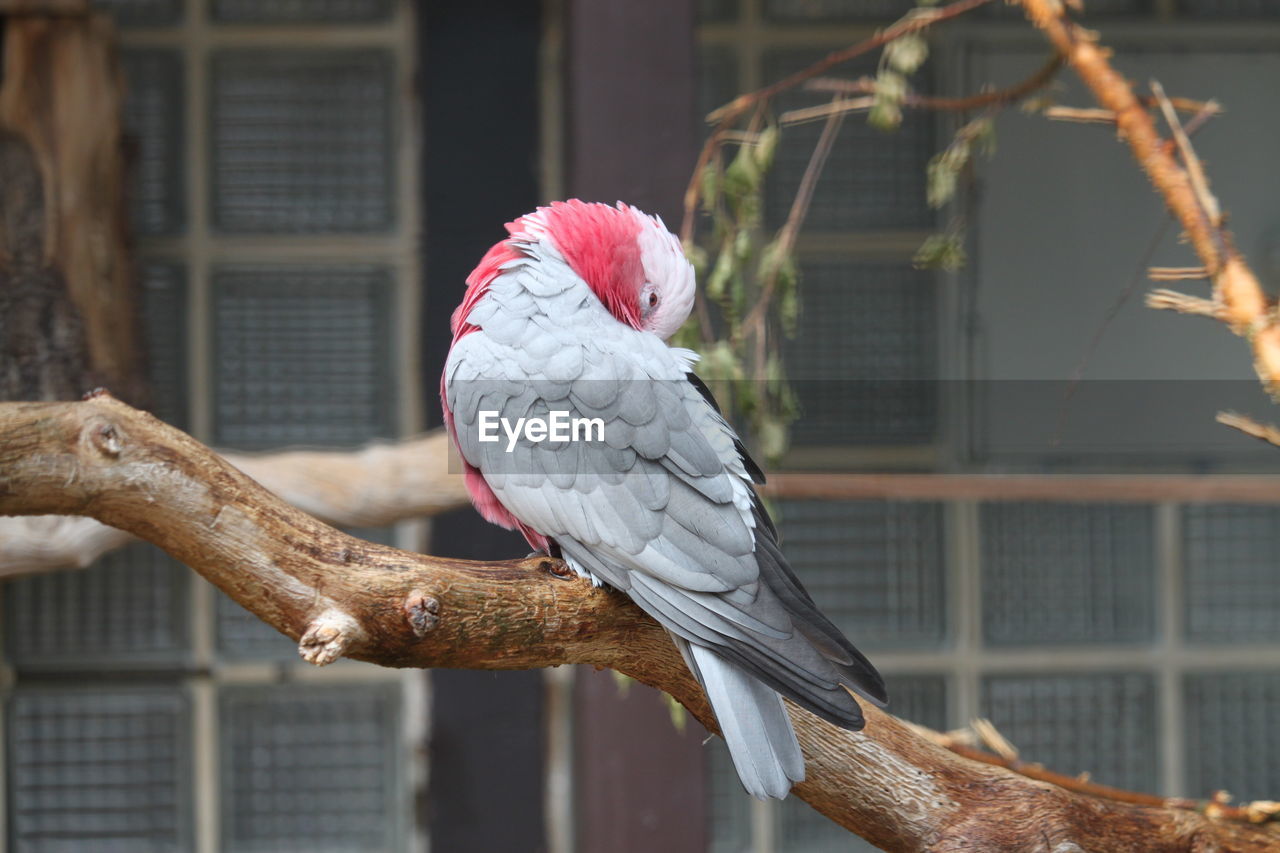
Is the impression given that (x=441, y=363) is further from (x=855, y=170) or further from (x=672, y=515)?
(x=672, y=515)

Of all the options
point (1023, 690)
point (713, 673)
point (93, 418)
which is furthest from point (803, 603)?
point (1023, 690)

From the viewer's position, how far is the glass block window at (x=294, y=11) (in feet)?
5.57

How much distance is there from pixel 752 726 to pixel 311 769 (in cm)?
118

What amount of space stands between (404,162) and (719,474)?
1032 millimetres

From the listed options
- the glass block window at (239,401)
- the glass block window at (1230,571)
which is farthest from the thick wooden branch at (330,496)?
the glass block window at (1230,571)

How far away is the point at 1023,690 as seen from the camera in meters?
1.78

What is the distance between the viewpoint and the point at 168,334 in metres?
1.68

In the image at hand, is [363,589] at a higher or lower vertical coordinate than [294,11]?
lower

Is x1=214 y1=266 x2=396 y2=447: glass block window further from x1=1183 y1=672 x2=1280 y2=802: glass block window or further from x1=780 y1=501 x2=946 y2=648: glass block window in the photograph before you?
x1=1183 y1=672 x2=1280 y2=802: glass block window

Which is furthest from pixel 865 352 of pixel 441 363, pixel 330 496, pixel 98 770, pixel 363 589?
pixel 98 770

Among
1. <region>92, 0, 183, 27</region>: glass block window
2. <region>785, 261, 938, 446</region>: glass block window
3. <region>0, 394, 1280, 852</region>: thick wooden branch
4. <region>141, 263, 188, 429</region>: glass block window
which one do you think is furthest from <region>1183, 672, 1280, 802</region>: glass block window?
<region>92, 0, 183, 27</region>: glass block window

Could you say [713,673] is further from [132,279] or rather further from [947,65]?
[947,65]

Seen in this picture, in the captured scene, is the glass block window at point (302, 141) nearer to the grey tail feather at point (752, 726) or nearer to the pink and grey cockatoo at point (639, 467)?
the pink and grey cockatoo at point (639, 467)

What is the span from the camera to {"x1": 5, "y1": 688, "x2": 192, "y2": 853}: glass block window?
5.59 ft
